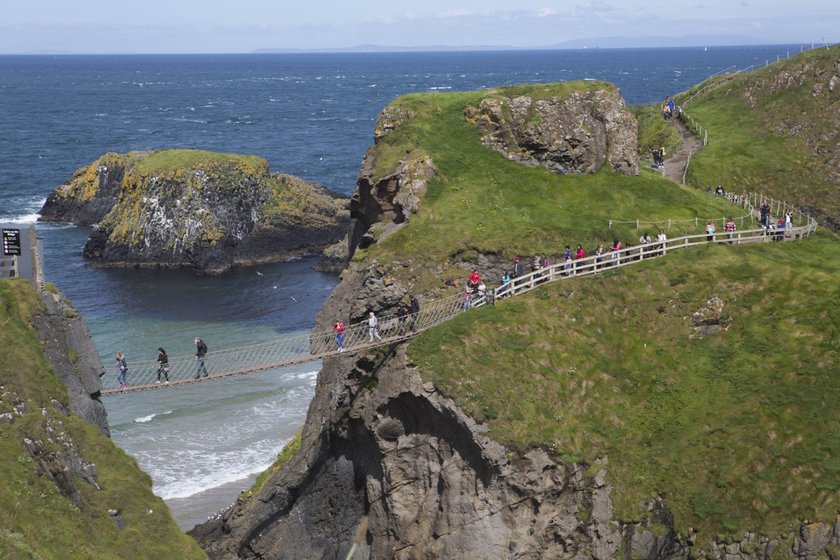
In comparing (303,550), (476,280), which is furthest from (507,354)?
(303,550)

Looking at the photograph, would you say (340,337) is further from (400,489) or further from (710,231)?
(710,231)

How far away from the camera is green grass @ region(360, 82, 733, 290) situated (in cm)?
4688

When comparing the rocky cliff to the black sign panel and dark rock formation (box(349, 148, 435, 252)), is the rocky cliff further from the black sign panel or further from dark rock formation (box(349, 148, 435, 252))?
the black sign panel

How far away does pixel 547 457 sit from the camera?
122 ft

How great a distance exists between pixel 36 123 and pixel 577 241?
16255 cm

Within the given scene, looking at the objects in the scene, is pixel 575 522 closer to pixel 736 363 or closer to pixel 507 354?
pixel 507 354

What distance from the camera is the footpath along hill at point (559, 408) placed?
121ft

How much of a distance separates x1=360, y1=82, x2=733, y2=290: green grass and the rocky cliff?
3490 cm

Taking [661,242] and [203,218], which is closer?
[661,242]

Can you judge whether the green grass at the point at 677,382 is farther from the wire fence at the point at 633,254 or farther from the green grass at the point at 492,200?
the green grass at the point at 492,200

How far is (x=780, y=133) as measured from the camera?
79.9 meters

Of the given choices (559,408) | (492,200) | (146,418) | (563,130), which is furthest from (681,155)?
(146,418)

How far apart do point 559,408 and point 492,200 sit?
15526 mm

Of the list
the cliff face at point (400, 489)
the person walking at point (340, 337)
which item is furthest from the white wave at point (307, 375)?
the person walking at point (340, 337)
